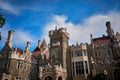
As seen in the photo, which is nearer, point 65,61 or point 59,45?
point 65,61

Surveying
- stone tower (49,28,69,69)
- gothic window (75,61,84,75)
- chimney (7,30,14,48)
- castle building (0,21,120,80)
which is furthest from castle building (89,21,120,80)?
chimney (7,30,14,48)

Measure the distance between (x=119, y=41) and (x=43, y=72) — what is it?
18392 millimetres

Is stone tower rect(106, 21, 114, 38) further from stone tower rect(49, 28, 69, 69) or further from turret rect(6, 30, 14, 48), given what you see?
turret rect(6, 30, 14, 48)

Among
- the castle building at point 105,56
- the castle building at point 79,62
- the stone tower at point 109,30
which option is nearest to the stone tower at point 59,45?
the castle building at point 79,62

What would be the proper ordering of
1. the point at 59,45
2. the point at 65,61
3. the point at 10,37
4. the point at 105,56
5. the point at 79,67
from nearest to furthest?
the point at 105,56, the point at 79,67, the point at 65,61, the point at 59,45, the point at 10,37

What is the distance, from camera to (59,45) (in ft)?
110

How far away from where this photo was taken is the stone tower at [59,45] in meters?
32.1

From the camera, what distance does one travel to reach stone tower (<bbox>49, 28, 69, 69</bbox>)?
32094 mm

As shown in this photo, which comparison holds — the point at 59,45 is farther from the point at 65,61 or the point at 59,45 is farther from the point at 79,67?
the point at 79,67

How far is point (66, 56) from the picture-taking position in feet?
108

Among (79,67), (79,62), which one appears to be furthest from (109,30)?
(79,67)

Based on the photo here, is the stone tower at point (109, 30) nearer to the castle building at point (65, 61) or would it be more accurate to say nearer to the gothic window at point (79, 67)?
the castle building at point (65, 61)

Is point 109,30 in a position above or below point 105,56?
above

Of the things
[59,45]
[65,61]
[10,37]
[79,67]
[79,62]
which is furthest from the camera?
[10,37]
